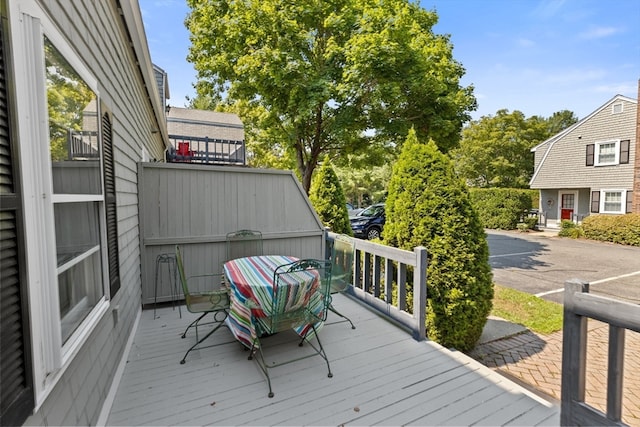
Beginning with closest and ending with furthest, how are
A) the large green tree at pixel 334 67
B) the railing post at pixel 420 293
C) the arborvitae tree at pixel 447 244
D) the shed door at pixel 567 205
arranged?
the railing post at pixel 420 293, the arborvitae tree at pixel 447 244, the large green tree at pixel 334 67, the shed door at pixel 567 205

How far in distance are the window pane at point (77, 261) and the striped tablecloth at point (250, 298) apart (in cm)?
102

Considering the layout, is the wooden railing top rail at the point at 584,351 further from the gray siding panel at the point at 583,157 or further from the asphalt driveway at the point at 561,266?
the gray siding panel at the point at 583,157

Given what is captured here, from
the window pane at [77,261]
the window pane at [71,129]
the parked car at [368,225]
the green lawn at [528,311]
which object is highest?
the window pane at [71,129]

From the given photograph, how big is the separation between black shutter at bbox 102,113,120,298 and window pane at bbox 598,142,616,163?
19843 mm

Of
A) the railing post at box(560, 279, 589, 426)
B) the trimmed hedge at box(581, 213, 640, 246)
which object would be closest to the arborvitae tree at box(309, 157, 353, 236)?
the railing post at box(560, 279, 589, 426)

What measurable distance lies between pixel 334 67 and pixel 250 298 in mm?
8257

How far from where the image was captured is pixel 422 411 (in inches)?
86.2

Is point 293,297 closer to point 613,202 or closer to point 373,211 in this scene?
point 373,211

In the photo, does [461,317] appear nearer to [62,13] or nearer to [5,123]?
[5,123]

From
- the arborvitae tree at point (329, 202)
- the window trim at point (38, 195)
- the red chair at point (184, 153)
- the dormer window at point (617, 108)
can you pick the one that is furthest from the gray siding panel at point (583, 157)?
the window trim at point (38, 195)

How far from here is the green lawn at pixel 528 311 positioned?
4.51 meters

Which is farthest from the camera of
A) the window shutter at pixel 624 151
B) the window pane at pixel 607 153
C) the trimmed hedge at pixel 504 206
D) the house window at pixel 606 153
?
the trimmed hedge at pixel 504 206

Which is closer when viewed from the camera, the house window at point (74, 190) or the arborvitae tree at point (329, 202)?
the house window at point (74, 190)

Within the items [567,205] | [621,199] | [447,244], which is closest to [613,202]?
[621,199]
